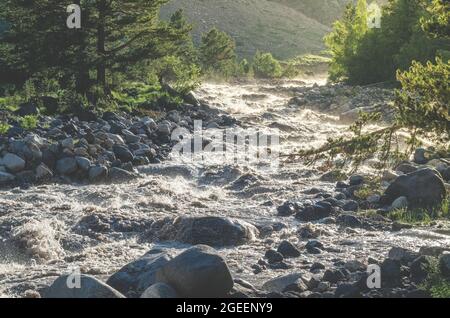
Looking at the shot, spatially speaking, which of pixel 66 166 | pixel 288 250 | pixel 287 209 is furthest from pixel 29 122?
pixel 288 250

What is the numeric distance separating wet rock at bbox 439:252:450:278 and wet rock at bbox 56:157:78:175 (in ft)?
32.7

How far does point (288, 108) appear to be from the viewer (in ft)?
107

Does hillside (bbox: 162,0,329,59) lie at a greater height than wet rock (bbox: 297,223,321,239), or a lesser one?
greater

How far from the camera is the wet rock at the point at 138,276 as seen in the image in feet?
25.4

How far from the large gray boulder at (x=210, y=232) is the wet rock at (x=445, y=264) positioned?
3.64 meters

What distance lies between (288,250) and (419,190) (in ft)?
14.7

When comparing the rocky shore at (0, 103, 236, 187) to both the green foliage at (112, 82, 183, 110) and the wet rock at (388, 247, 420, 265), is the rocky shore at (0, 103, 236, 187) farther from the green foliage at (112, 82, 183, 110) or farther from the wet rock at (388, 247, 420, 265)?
the wet rock at (388, 247, 420, 265)

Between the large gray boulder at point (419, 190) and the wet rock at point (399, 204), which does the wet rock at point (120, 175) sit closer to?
the large gray boulder at point (419, 190)

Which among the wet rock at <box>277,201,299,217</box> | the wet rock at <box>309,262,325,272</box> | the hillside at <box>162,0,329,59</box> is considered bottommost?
the wet rock at <box>277,201,299,217</box>

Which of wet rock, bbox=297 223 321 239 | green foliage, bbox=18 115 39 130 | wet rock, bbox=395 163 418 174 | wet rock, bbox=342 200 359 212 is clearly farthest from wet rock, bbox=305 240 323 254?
green foliage, bbox=18 115 39 130

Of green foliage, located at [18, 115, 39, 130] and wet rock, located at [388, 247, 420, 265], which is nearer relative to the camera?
wet rock, located at [388, 247, 420, 265]

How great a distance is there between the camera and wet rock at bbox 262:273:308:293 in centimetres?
787

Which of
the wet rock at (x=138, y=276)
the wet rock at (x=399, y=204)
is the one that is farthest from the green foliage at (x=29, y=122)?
the wet rock at (x=399, y=204)

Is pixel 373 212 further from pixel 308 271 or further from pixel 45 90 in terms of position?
pixel 45 90
